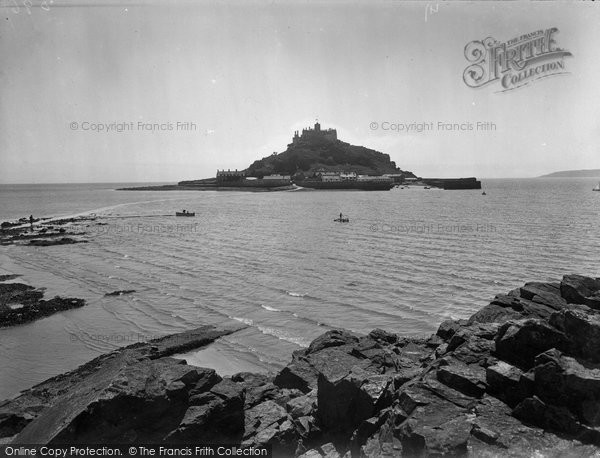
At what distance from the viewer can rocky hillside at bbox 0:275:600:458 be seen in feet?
18.6

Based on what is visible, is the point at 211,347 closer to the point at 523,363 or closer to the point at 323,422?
the point at 323,422

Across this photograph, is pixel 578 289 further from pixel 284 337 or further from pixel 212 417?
pixel 284 337

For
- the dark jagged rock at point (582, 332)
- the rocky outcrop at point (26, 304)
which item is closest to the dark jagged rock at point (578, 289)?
the dark jagged rock at point (582, 332)

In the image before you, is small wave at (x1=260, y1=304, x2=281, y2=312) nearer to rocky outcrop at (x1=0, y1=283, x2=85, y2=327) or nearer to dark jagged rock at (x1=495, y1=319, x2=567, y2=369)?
rocky outcrop at (x1=0, y1=283, x2=85, y2=327)

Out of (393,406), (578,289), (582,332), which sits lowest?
(393,406)

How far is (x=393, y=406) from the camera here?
6.98 m

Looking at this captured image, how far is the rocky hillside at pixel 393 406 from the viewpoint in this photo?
5676 mm

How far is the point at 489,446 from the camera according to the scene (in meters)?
5.43

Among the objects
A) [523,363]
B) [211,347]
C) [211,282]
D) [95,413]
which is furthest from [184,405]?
[211,282]

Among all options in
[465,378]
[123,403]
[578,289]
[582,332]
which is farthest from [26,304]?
[578,289]

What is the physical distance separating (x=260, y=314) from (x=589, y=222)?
2198 inches

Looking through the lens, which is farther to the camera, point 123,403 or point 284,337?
point 284,337

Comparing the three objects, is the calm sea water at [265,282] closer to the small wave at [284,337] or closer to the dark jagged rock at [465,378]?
the small wave at [284,337]

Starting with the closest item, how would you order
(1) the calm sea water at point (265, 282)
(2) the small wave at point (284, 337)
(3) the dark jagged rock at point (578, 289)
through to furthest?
(3) the dark jagged rock at point (578, 289) → (2) the small wave at point (284, 337) → (1) the calm sea water at point (265, 282)
